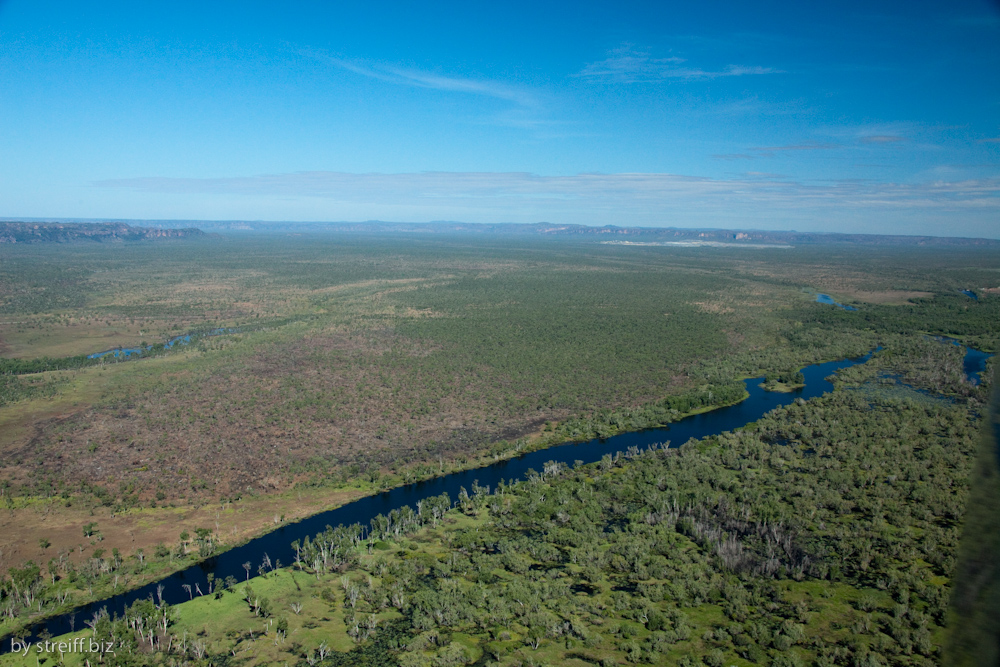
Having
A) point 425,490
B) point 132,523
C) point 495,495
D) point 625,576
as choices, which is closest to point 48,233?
point 132,523

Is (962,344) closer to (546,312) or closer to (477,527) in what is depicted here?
(546,312)

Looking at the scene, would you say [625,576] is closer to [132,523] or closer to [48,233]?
[132,523]

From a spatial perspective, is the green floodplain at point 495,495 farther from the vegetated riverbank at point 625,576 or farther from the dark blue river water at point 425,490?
the dark blue river water at point 425,490

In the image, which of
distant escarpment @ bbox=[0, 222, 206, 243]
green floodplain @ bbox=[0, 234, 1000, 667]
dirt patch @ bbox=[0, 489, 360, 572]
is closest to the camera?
green floodplain @ bbox=[0, 234, 1000, 667]

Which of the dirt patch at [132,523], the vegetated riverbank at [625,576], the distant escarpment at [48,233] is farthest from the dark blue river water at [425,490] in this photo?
the distant escarpment at [48,233]

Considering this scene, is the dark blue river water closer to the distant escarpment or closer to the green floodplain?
the green floodplain

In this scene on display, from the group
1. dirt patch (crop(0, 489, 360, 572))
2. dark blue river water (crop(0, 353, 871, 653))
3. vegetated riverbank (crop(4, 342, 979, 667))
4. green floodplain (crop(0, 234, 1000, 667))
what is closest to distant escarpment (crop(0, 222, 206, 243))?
green floodplain (crop(0, 234, 1000, 667))
